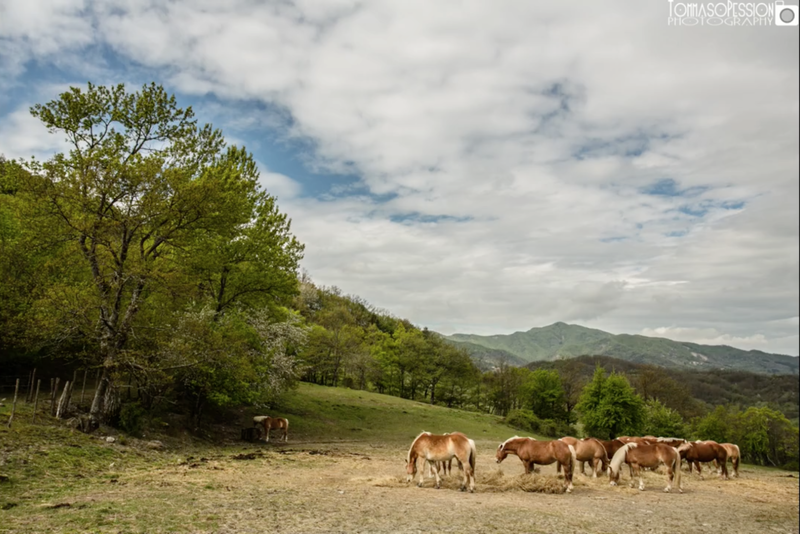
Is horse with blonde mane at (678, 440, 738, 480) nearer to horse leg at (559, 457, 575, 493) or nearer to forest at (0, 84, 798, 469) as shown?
horse leg at (559, 457, 575, 493)

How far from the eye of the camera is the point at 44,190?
1753 centimetres

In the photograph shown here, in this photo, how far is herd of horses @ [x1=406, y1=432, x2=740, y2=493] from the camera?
47.2 ft

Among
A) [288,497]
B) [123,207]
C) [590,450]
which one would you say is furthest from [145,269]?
[590,450]

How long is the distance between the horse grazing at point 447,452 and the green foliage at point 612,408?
36.4 m

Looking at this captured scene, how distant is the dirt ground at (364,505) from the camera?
8.72 m

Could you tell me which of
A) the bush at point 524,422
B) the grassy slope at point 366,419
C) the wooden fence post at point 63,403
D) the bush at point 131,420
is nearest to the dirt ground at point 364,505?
the bush at point 131,420

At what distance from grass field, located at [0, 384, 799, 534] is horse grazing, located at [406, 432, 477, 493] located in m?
0.50

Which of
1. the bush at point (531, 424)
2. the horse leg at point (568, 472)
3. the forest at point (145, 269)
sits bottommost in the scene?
the bush at point (531, 424)

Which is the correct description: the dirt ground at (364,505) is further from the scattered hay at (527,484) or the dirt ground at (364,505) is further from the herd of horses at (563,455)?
the herd of horses at (563,455)

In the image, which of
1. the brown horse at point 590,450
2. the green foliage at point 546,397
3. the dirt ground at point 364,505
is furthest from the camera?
the green foliage at point 546,397

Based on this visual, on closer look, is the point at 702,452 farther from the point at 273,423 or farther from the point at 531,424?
the point at 531,424

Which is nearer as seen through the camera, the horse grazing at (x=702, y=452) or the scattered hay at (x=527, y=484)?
the scattered hay at (x=527, y=484)

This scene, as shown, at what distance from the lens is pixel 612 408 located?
147 ft

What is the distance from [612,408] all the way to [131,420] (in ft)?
139
